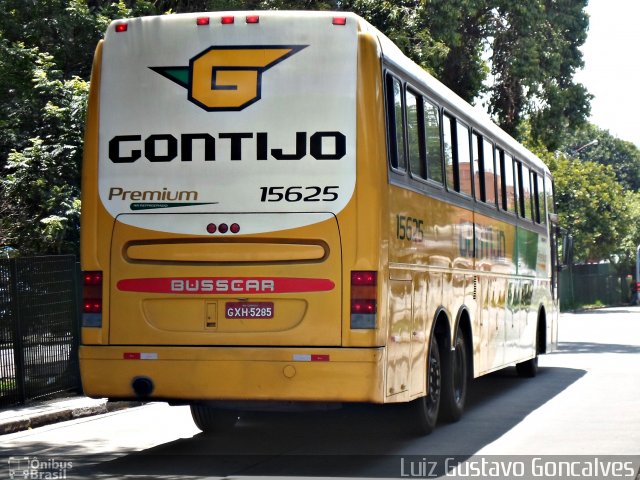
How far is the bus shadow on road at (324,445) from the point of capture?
10.5 metres

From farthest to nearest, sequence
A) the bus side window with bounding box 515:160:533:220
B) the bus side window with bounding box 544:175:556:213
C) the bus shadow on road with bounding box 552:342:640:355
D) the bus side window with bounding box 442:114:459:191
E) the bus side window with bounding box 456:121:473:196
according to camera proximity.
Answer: the bus shadow on road with bounding box 552:342:640:355, the bus side window with bounding box 544:175:556:213, the bus side window with bounding box 515:160:533:220, the bus side window with bounding box 456:121:473:196, the bus side window with bounding box 442:114:459:191

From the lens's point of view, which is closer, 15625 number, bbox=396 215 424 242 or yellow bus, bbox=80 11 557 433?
yellow bus, bbox=80 11 557 433

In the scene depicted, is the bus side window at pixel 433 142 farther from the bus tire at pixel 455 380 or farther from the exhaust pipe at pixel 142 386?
the exhaust pipe at pixel 142 386

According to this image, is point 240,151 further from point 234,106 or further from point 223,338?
point 223,338

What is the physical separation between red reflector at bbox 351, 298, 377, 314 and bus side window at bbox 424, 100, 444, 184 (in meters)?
2.41

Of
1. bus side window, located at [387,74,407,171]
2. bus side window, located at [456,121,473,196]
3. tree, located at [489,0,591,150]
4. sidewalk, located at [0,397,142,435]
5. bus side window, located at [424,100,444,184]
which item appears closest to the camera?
bus side window, located at [387,74,407,171]

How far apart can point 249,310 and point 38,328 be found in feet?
19.2

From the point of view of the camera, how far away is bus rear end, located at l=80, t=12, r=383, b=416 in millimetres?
10359

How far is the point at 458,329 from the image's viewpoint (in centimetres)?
1364

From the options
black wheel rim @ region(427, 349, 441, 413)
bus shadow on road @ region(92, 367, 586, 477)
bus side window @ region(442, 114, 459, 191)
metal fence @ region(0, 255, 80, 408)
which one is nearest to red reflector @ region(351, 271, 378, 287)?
bus shadow on road @ region(92, 367, 586, 477)

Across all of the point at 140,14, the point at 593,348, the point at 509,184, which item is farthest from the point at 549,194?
the point at 140,14

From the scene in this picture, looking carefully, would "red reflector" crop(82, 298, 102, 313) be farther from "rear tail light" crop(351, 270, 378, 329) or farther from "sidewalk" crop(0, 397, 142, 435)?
"sidewalk" crop(0, 397, 142, 435)

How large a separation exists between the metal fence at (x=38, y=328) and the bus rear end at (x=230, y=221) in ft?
14.2

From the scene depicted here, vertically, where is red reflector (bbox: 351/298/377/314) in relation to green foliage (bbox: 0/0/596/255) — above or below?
below
